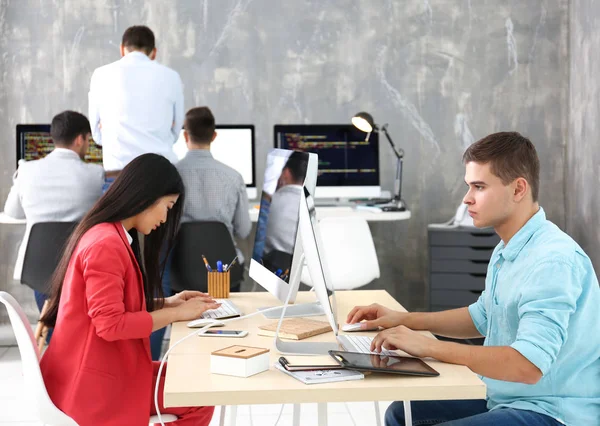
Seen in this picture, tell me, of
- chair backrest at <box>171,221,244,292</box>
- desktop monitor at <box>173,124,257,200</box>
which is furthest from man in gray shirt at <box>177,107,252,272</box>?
desktop monitor at <box>173,124,257,200</box>

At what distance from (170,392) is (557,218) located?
4.03 m

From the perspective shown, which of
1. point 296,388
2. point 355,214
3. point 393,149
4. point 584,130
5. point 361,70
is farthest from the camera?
point 361,70

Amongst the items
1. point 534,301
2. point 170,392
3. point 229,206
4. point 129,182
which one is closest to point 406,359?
point 534,301

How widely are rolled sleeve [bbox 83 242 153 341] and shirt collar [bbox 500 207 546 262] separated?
0.86 meters

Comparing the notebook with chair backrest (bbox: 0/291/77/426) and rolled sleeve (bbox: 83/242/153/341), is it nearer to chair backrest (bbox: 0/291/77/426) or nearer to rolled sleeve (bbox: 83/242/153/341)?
rolled sleeve (bbox: 83/242/153/341)

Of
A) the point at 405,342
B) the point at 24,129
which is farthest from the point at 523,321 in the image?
the point at 24,129

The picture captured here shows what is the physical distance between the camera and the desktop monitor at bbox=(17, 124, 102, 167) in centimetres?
432

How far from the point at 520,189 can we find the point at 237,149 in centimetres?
295

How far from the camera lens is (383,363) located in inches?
55.4

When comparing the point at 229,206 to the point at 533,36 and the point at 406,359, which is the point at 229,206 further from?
the point at 533,36

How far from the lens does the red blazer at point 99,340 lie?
1.73m

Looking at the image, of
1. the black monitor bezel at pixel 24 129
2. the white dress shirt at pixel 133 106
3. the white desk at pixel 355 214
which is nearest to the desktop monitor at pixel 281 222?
the white dress shirt at pixel 133 106

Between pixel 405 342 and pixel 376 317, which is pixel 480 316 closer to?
pixel 376 317

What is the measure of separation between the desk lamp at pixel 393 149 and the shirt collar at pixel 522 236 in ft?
8.51
